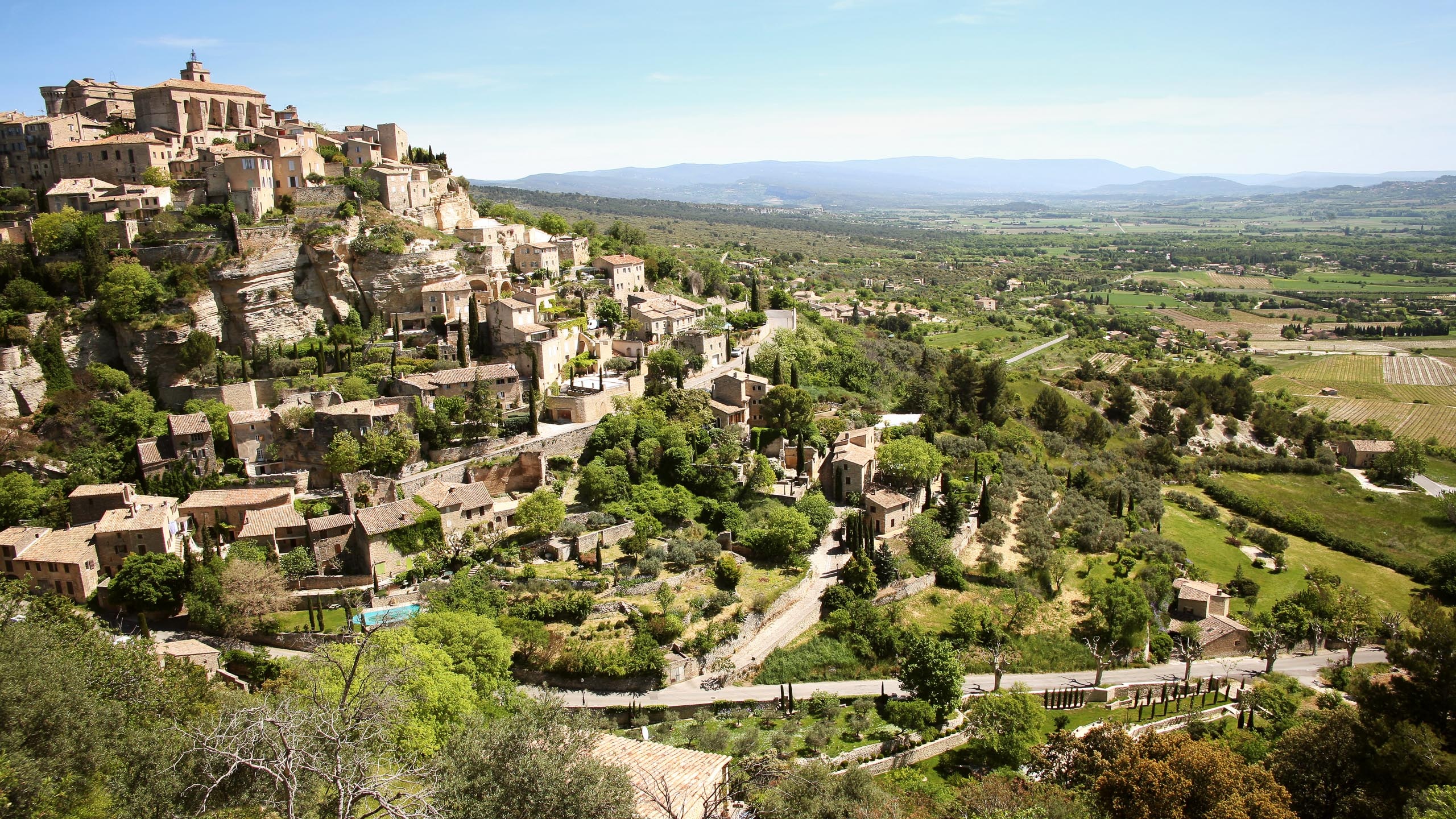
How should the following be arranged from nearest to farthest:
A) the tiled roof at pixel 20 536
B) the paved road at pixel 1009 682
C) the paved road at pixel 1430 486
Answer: the paved road at pixel 1009 682 < the tiled roof at pixel 20 536 < the paved road at pixel 1430 486

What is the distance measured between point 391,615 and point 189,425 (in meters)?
12.6

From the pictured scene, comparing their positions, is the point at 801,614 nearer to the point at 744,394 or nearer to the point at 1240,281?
the point at 744,394

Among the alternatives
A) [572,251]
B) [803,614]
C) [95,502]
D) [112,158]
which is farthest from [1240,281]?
[95,502]

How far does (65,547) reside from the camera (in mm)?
27812

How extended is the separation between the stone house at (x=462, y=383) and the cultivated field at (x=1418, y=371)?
3339 inches

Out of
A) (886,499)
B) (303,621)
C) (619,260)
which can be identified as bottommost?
(303,621)

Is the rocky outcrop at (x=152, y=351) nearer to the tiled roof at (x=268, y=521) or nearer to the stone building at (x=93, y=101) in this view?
the tiled roof at (x=268, y=521)

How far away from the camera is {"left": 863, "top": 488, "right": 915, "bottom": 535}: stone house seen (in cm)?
3597

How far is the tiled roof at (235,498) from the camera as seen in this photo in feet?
100

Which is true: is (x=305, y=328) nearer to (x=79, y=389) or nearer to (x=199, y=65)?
(x=79, y=389)

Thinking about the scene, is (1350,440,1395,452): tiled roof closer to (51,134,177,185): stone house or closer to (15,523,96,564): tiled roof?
(15,523,96,564): tiled roof

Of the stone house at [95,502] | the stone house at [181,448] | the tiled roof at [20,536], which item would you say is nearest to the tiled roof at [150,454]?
the stone house at [181,448]

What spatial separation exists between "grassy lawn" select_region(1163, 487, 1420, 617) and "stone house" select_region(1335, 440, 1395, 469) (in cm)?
2005

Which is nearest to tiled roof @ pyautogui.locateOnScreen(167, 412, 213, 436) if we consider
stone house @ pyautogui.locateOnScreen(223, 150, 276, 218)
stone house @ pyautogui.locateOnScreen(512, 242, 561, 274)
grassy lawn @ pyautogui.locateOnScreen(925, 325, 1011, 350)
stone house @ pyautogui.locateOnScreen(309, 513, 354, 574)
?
stone house @ pyautogui.locateOnScreen(309, 513, 354, 574)
